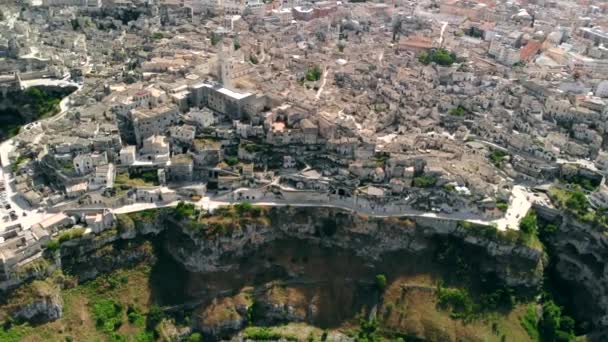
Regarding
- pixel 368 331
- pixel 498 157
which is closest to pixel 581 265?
pixel 498 157

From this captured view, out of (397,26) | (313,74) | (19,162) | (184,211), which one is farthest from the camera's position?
(397,26)

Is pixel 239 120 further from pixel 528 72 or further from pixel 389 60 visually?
pixel 528 72

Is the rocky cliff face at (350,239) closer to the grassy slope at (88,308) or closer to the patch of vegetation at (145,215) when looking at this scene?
the patch of vegetation at (145,215)

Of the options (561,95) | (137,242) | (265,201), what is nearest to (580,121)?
(561,95)

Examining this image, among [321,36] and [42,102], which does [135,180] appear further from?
[321,36]

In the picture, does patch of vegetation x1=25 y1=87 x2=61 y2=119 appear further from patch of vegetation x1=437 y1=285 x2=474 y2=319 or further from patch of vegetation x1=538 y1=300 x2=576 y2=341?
patch of vegetation x1=538 y1=300 x2=576 y2=341

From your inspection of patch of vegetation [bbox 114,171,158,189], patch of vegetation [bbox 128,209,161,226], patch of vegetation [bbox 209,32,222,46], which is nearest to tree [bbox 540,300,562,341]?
patch of vegetation [bbox 128,209,161,226]
